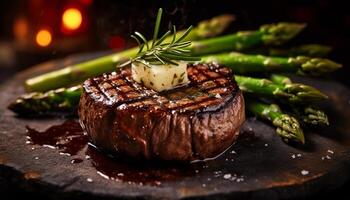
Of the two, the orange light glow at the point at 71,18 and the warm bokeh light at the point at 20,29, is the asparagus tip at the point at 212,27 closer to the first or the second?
the orange light glow at the point at 71,18

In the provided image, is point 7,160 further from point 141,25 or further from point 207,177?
point 141,25

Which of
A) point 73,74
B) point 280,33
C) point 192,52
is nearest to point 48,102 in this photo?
point 73,74

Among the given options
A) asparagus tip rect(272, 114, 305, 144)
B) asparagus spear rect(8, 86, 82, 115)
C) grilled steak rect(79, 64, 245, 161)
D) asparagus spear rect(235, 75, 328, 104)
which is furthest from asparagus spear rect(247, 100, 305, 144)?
asparagus spear rect(8, 86, 82, 115)

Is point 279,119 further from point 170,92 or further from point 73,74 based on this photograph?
point 73,74

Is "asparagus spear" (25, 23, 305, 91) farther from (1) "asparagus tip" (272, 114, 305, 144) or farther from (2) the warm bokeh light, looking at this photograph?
(2) the warm bokeh light

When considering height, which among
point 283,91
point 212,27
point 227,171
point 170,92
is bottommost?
point 227,171

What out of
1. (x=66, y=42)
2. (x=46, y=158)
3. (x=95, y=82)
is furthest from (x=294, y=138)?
(x=66, y=42)
